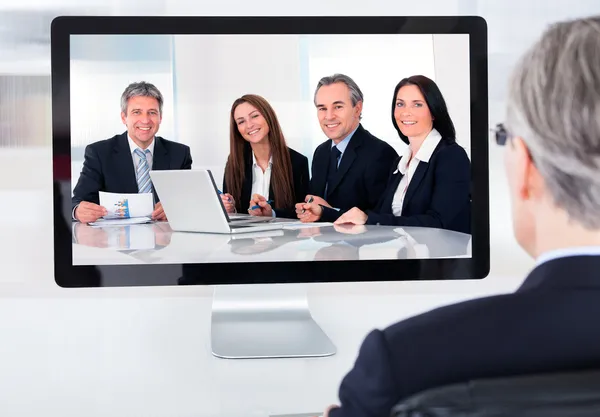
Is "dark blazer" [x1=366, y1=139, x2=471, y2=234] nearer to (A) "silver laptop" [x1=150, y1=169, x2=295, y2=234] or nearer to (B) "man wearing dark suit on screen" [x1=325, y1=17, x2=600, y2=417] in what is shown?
(A) "silver laptop" [x1=150, y1=169, x2=295, y2=234]

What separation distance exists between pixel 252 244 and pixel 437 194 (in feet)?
1.47

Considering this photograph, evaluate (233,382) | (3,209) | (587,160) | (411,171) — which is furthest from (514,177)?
(3,209)

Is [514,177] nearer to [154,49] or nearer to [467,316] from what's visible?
[467,316]

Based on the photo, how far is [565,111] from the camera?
0.59m

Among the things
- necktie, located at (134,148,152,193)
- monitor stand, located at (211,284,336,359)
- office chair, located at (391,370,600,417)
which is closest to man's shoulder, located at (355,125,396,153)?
monitor stand, located at (211,284,336,359)

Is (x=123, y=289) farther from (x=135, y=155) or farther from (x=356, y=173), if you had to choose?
(x=356, y=173)

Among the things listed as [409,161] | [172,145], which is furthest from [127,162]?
[409,161]

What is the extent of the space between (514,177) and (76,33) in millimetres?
1145

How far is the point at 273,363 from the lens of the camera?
5.31 feet

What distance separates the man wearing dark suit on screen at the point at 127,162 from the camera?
4.99ft

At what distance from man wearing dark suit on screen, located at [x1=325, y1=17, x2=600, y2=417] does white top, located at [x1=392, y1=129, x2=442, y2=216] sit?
905mm

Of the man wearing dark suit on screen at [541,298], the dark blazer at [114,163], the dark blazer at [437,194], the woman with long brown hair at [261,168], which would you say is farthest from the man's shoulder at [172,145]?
the man wearing dark suit on screen at [541,298]

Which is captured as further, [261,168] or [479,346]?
[261,168]

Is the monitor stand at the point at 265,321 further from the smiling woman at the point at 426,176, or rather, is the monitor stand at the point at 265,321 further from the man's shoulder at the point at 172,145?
the man's shoulder at the point at 172,145
